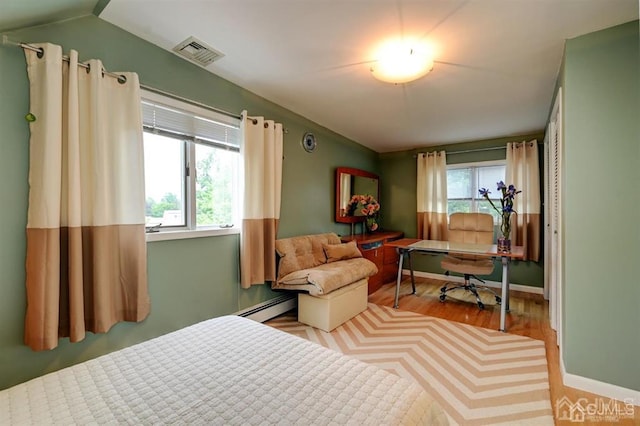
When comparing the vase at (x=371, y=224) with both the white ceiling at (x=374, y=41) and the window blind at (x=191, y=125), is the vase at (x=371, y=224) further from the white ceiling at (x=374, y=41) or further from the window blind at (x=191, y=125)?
the window blind at (x=191, y=125)

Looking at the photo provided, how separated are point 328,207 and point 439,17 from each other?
2.57 metres

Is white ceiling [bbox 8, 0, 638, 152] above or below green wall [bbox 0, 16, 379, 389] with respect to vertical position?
above

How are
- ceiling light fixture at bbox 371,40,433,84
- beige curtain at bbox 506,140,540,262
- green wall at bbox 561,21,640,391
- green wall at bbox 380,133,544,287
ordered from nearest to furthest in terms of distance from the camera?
green wall at bbox 561,21,640,391, ceiling light fixture at bbox 371,40,433,84, beige curtain at bbox 506,140,540,262, green wall at bbox 380,133,544,287

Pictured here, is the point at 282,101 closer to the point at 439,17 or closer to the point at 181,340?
the point at 439,17

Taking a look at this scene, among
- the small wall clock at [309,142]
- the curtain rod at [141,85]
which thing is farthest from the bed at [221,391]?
the small wall clock at [309,142]

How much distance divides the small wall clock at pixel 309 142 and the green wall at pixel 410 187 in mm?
2129

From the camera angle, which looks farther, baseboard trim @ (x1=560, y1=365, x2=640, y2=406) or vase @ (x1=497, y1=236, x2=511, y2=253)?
vase @ (x1=497, y1=236, x2=511, y2=253)

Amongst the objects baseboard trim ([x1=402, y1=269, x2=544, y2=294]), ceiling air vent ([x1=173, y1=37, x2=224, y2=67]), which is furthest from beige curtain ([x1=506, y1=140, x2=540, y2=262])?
ceiling air vent ([x1=173, y1=37, x2=224, y2=67])

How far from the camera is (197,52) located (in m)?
2.05

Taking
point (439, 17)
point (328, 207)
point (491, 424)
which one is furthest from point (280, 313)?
point (439, 17)

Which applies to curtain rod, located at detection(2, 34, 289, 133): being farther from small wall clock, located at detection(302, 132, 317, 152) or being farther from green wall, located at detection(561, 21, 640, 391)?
green wall, located at detection(561, 21, 640, 391)

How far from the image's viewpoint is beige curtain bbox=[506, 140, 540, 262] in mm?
3814

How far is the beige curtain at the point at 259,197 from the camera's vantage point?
2561mm

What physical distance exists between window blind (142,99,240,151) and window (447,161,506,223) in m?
3.64
